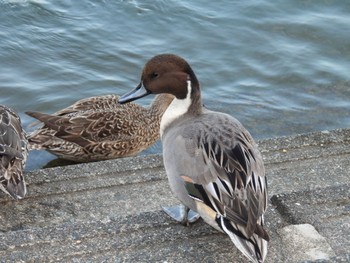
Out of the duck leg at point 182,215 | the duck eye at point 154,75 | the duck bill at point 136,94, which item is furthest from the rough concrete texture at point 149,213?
the duck eye at point 154,75

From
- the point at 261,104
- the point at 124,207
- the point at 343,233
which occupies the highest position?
the point at 343,233

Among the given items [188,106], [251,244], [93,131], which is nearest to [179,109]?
[188,106]

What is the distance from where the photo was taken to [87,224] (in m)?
3.94

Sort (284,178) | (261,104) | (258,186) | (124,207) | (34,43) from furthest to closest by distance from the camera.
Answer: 1. (34,43)
2. (261,104)
3. (284,178)
4. (124,207)
5. (258,186)

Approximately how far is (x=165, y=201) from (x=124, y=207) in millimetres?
290

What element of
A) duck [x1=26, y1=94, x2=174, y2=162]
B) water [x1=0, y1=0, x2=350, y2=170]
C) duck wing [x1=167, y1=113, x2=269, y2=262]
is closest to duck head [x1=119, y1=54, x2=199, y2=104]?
duck wing [x1=167, y1=113, x2=269, y2=262]

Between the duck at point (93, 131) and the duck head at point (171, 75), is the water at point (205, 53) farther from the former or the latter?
the duck head at point (171, 75)

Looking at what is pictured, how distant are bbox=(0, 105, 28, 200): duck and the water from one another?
6.32 ft

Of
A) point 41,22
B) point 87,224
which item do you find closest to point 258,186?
point 87,224

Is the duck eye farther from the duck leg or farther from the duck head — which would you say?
the duck leg

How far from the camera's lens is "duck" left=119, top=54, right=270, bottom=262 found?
3438 millimetres

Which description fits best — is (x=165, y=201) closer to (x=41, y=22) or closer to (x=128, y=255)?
(x=128, y=255)

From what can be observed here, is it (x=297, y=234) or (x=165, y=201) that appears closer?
(x=297, y=234)

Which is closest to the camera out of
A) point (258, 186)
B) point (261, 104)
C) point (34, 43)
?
point (258, 186)
